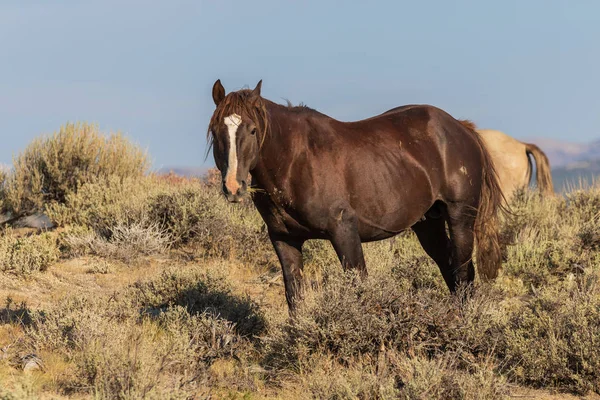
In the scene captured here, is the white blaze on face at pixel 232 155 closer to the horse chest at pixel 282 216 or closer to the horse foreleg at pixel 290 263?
the horse chest at pixel 282 216

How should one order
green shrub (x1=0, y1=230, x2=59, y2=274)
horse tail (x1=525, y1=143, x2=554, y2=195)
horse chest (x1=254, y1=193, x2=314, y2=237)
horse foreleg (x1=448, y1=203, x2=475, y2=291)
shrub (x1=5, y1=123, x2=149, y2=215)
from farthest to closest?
1. horse tail (x1=525, y1=143, x2=554, y2=195)
2. shrub (x1=5, y1=123, x2=149, y2=215)
3. green shrub (x1=0, y1=230, x2=59, y2=274)
4. horse foreleg (x1=448, y1=203, x2=475, y2=291)
5. horse chest (x1=254, y1=193, x2=314, y2=237)

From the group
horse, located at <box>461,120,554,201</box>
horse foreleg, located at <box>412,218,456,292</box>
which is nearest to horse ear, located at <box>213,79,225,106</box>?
horse foreleg, located at <box>412,218,456,292</box>

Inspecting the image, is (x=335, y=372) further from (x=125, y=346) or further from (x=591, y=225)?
(x=591, y=225)

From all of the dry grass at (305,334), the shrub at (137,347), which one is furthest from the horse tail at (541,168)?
the shrub at (137,347)

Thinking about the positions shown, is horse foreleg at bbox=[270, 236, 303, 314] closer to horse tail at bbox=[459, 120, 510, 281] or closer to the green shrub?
horse tail at bbox=[459, 120, 510, 281]

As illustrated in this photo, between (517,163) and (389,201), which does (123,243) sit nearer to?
(389,201)

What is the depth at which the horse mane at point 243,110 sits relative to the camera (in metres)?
5.85

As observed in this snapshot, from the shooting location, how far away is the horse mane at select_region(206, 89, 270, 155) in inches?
230

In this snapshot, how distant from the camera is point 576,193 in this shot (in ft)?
45.9

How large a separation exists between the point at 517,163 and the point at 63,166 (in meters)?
9.52

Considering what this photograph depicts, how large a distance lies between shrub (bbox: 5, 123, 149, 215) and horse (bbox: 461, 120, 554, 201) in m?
7.71

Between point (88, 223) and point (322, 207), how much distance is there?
7.44 m

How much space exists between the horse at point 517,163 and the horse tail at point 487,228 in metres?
8.26

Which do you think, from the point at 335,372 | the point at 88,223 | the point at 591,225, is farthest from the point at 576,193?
the point at 335,372
